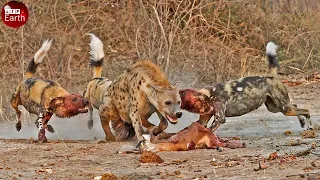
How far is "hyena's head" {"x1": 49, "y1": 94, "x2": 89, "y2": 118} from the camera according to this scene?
30.3ft

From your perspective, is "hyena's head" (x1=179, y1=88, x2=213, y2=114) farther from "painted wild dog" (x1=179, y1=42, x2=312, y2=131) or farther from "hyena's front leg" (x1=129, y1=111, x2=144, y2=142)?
"hyena's front leg" (x1=129, y1=111, x2=144, y2=142)

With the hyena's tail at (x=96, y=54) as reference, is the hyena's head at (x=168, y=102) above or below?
below

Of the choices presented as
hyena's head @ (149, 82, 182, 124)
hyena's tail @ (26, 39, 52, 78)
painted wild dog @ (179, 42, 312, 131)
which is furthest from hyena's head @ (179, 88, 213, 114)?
hyena's tail @ (26, 39, 52, 78)

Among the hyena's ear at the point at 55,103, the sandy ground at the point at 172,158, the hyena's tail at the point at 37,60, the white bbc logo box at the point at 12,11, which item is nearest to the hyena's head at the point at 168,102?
the sandy ground at the point at 172,158

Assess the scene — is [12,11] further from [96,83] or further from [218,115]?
[218,115]

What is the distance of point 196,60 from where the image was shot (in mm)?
13008

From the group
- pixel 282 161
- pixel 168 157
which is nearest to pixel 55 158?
pixel 168 157

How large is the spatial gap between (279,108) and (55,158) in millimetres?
2860

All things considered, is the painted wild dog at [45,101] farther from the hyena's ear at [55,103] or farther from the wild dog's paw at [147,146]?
the wild dog's paw at [147,146]

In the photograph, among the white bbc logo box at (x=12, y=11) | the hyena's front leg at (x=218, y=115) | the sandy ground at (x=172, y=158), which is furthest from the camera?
the white bbc logo box at (x=12, y=11)

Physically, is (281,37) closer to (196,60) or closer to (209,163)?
(196,60)

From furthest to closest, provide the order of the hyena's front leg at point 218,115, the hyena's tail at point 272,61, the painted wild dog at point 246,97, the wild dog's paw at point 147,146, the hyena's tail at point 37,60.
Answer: the hyena's tail at point 37,60
the hyena's tail at point 272,61
the painted wild dog at point 246,97
the hyena's front leg at point 218,115
the wild dog's paw at point 147,146

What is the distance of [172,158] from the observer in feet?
23.3

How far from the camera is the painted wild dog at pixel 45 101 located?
30.3ft
